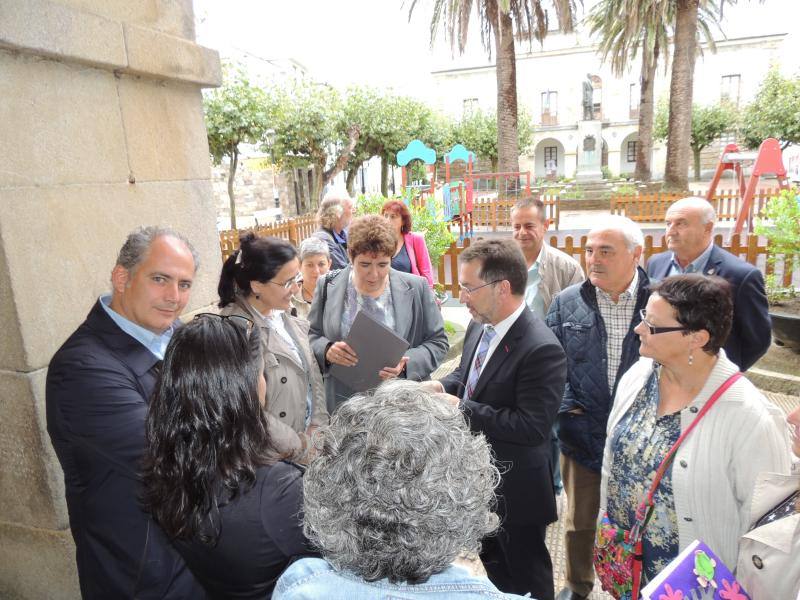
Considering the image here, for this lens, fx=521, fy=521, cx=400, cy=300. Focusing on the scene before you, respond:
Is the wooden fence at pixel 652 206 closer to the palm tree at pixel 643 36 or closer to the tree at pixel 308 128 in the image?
the palm tree at pixel 643 36

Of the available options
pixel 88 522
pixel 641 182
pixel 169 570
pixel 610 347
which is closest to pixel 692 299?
pixel 610 347

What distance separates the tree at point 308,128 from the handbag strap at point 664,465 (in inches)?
688

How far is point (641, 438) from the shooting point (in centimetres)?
204

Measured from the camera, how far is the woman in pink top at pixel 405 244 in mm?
5070

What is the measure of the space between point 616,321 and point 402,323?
1.18 meters

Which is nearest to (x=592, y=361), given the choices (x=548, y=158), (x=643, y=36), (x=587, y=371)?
(x=587, y=371)

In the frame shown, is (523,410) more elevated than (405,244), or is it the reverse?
(405,244)

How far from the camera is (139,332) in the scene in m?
1.81

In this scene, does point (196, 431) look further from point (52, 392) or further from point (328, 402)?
point (328, 402)

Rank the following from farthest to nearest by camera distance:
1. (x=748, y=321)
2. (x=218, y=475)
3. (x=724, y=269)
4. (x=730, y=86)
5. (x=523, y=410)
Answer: (x=730, y=86) → (x=724, y=269) → (x=748, y=321) → (x=523, y=410) → (x=218, y=475)

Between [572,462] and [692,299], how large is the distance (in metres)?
1.35

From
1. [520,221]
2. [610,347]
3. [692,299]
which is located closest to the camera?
[692,299]

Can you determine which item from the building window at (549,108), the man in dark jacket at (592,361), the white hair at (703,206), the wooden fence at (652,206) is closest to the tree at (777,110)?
the wooden fence at (652,206)

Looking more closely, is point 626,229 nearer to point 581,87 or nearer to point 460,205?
point 460,205
